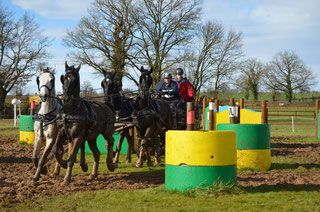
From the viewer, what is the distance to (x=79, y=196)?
21.3 ft

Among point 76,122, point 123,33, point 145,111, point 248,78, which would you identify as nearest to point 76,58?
point 123,33

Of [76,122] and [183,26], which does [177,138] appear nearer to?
[76,122]

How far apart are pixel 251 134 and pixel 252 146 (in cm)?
29

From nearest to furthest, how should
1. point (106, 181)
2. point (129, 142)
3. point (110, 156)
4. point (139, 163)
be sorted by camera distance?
point (106, 181)
point (110, 156)
point (139, 163)
point (129, 142)

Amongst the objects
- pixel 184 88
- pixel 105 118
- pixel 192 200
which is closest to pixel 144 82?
pixel 105 118

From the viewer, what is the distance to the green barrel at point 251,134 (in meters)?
9.20

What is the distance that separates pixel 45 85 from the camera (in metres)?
7.90

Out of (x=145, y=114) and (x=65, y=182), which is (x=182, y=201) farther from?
(x=145, y=114)

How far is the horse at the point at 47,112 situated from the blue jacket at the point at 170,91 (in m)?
4.01

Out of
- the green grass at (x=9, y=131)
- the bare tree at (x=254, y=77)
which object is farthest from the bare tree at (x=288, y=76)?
the green grass at (x=9, y=131)

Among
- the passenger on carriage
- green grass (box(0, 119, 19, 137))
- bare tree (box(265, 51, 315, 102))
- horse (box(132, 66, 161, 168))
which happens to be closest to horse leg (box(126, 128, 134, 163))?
horse (box(132, 66, 161, 168))

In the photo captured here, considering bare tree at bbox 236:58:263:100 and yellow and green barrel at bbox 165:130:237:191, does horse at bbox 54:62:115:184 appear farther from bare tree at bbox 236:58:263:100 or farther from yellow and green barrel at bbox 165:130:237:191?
bare tree at bbox 236:58:263:100

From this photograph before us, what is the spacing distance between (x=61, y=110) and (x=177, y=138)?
291 cm

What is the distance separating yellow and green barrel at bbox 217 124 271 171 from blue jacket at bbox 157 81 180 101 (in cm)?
268
